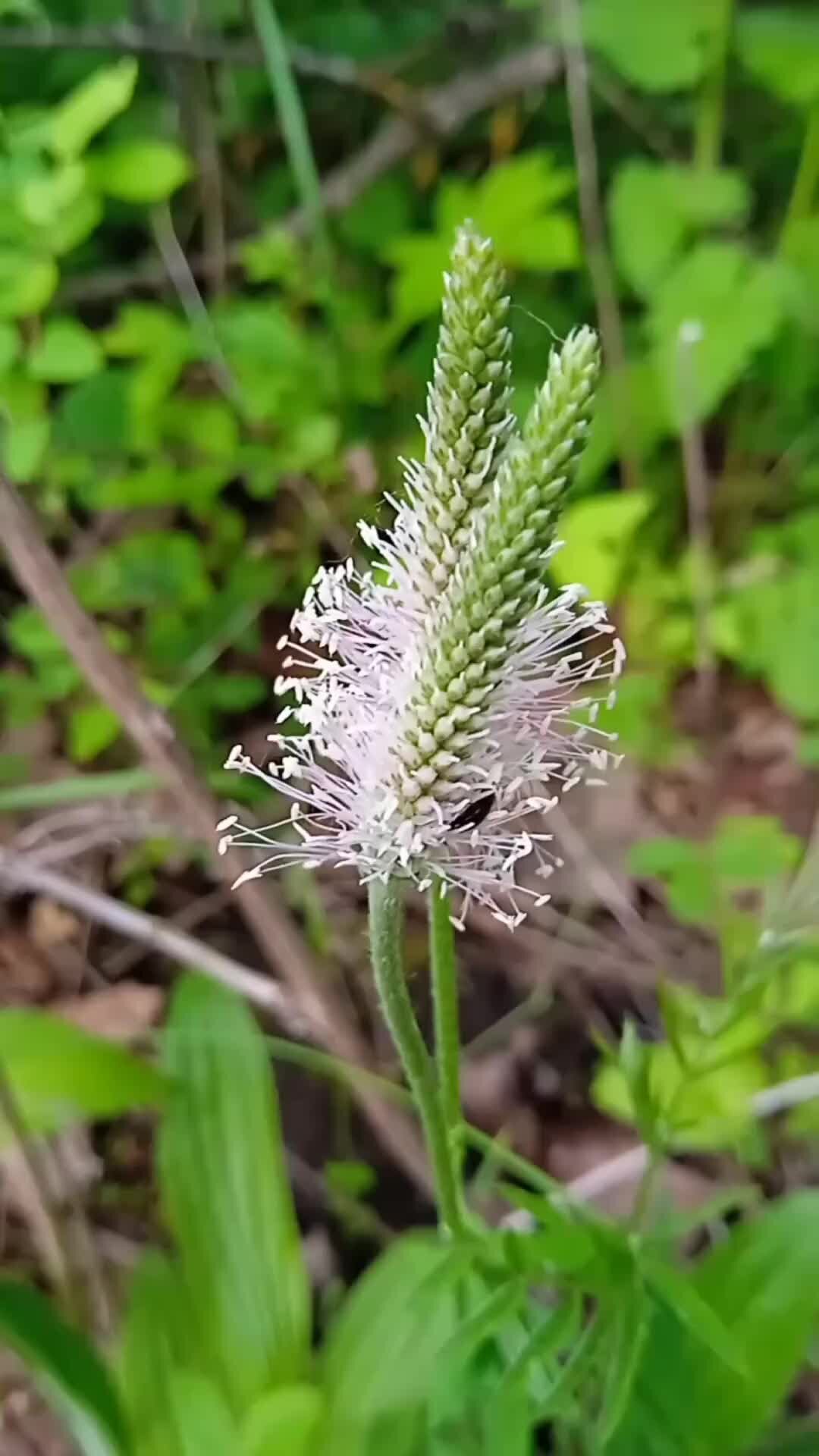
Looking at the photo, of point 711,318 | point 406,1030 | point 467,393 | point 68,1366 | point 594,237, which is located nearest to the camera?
point 467,393

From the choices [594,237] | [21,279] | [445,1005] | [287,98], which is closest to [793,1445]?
[445,1005]

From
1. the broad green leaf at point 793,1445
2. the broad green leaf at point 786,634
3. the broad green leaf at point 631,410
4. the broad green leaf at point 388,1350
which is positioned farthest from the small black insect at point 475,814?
the broad green leaf at point 631,410

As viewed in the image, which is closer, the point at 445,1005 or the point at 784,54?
the point at 445,1005

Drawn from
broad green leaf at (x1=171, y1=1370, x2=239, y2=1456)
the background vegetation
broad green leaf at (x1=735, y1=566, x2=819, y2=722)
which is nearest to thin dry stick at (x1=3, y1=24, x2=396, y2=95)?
the background vegetation

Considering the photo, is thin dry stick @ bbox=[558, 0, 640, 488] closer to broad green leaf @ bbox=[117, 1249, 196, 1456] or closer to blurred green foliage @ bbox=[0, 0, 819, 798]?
blurred green foliage @ bbox=[0, 0, 819, 798]

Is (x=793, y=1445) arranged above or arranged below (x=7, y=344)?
below

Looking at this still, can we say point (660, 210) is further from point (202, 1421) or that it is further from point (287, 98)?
point (202, 1421)
